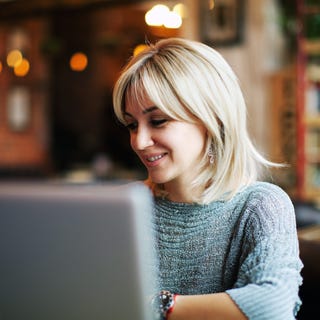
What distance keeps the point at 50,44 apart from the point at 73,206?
22.1 ft

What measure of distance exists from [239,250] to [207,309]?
241 mm

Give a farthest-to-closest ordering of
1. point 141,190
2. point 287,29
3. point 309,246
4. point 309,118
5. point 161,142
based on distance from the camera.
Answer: point 287,29
point 309,118
point 309,246
point 161,142
point 141,190

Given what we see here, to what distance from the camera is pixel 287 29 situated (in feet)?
18.2

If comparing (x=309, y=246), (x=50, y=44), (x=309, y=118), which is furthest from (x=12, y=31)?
(x=309, y=246)

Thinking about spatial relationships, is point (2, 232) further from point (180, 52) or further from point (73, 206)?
point (180, 52)

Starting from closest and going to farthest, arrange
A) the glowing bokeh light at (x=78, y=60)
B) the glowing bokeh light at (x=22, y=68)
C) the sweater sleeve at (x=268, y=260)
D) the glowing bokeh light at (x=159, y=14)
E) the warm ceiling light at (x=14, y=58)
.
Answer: the sweater sleeve at (x=268, y=260) < the glowing bokeh light at (x=159, y=14) < the warm ceiling light at (x=14, y=58) < the glowing bokeh light at (x=22, y=68) < the glowing bokeh light at (x=78, y=60)

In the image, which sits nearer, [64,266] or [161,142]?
[64,266]

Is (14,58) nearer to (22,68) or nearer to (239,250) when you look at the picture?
(22,68)

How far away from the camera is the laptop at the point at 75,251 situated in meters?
0.71

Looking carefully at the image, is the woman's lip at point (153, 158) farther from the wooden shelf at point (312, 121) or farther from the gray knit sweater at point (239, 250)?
the wooden shelf at point (312, 121)

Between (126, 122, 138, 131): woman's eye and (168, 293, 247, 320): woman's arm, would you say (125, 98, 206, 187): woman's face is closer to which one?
(126, 122, 138, 131): woman's eye

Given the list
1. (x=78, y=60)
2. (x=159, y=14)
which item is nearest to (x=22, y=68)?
(x=78, y=60)

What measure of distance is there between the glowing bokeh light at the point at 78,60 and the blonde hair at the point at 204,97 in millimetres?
8092

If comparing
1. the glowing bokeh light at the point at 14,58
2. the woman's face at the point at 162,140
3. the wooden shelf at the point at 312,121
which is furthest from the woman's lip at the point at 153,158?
the glowing bokeh light at the point at 14,58
